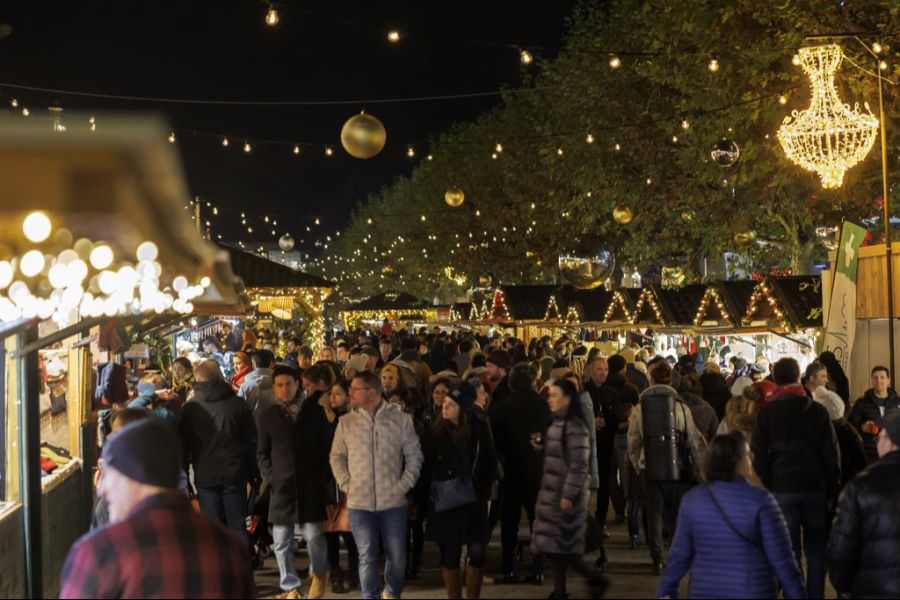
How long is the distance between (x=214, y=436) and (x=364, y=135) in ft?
20.1

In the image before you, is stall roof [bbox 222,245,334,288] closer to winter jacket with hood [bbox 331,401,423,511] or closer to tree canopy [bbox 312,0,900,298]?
tree canopy [bbox 312,0,900,298]

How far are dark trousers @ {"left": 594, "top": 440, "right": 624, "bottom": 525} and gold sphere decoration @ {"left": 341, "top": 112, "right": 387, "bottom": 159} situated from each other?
4.79 metres

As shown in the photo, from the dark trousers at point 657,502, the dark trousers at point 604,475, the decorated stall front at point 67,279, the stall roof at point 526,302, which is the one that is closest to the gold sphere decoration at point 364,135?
the decorated stall front at point 67,279

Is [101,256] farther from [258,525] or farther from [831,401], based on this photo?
[831,401]

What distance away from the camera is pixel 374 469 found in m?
8.41

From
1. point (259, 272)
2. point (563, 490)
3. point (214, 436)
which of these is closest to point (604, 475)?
point (563, 490)

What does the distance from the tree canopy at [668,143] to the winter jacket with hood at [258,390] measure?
22.5 ft

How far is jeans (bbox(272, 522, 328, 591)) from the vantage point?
937cm

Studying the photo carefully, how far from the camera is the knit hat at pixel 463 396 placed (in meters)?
9.06

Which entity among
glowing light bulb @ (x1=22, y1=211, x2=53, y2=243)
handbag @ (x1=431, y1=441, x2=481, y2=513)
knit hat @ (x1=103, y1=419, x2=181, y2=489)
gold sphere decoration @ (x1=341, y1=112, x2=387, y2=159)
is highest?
gold sphere decoration @ (x1=341, y1=112, x2=387, y2=159)

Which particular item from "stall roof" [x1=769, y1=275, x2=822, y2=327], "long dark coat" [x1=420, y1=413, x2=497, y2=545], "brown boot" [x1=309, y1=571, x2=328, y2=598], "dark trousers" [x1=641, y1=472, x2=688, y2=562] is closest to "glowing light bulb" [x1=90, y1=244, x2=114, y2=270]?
"long dark coat" [x1=420, y1=413, x2=497, y2=545]

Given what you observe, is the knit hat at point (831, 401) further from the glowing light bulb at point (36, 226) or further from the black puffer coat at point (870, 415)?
the glowing light bulb at point (36, 226)

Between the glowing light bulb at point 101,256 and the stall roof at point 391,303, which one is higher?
the glowing light bulb at point 101,256

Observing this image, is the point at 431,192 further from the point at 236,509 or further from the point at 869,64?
the point at 236,509
